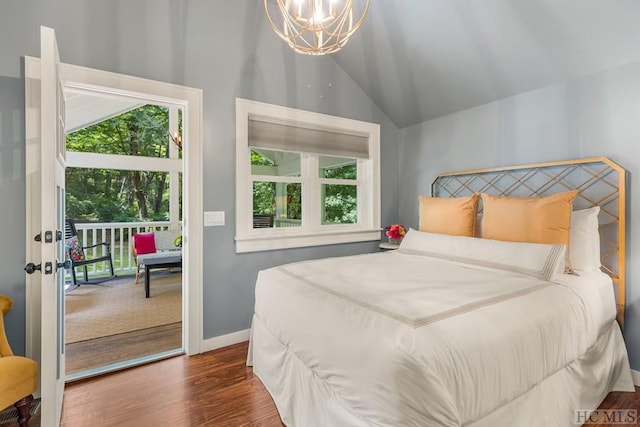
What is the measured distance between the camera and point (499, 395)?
122 cm

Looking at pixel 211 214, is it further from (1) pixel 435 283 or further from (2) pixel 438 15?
(2) pixel 438 15

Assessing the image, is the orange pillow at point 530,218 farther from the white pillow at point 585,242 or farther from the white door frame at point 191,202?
the white door frame at point 191,202

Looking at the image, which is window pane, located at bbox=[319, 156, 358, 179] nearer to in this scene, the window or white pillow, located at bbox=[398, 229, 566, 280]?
the window

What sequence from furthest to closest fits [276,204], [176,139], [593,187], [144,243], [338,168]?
[176,139] < [144,243] < [338,168] < [276,204] < [593,187]

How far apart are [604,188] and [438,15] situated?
6.02ft

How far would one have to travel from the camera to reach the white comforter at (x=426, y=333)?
1079mm

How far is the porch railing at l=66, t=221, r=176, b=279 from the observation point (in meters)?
5.18

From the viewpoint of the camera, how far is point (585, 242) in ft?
6.90

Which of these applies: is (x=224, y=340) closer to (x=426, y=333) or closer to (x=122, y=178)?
(x=426, y=333)

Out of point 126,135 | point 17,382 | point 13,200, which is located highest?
point 126,135

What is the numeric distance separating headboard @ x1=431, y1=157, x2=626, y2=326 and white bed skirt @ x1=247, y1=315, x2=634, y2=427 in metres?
0.44

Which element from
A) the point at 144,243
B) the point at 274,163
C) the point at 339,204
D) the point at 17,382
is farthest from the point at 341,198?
the point at 144,243

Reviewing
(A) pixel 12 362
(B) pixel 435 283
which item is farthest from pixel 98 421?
(B) pixel 435 283

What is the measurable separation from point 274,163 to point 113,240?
12.7 ft
